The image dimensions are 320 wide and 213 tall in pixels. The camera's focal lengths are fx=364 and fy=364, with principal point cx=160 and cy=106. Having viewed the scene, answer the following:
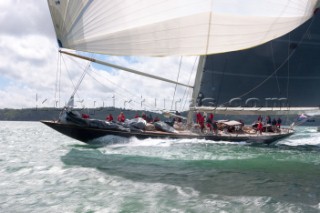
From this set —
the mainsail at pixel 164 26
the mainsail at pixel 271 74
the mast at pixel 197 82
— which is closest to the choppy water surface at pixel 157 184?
the mainsail at pixel 164 26

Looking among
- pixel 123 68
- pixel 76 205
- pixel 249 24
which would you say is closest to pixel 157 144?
pixel 123 68

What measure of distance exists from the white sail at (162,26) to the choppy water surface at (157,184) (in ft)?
13.2

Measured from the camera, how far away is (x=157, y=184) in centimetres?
970

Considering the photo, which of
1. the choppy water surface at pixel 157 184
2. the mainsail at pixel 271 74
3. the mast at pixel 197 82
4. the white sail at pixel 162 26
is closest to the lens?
the choppy water surface at pixel 157 184

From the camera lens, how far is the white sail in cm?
1177

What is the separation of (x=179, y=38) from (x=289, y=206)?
6579 millimetres

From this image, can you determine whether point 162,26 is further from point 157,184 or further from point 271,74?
point 271,74

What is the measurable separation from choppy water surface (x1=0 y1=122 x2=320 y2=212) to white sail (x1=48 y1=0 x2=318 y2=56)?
404 centimetres

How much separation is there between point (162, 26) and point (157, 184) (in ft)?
17.1

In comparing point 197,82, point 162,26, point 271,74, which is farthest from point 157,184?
point 271,74

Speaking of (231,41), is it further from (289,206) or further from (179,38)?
(289,206)

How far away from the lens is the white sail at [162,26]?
1177 cm

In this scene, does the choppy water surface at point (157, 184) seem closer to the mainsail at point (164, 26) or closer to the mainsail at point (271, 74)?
the mainsail at point (164, 26)

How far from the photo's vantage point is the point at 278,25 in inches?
492
